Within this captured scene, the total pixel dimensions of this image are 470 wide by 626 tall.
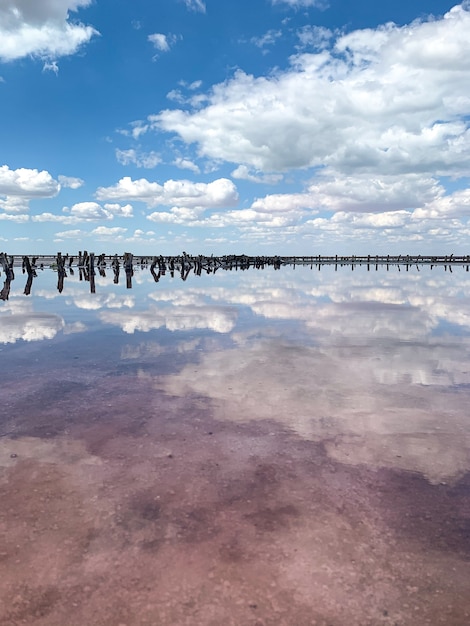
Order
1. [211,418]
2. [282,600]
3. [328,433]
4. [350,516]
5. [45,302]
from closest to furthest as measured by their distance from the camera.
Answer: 1. [282,600]
2. [350,516]
3. [328,433]
4. [211,418]
5. [45,302]

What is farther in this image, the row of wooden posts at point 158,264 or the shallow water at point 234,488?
the row of wooden posts at point 158,264

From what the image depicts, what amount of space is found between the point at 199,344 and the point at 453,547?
952 cm

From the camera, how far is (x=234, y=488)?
17.3 ft

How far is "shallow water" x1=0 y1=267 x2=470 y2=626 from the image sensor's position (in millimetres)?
3613

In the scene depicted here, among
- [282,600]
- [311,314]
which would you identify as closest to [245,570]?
[282,600]

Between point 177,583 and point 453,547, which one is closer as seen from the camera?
point 177,583

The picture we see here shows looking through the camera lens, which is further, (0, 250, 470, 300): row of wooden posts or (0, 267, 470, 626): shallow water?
(0, 250, 470, 300): row of wooden posts

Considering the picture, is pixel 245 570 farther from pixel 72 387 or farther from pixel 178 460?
pixel 72 387

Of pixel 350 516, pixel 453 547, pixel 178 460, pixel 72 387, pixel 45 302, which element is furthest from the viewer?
pixel 45 302

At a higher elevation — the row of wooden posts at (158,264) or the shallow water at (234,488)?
the row of wooden posts at (158,264)

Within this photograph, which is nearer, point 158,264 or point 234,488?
point 234,488

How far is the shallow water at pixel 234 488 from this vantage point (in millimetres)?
3613

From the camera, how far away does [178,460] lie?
5965mm

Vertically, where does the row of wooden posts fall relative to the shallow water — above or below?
above
